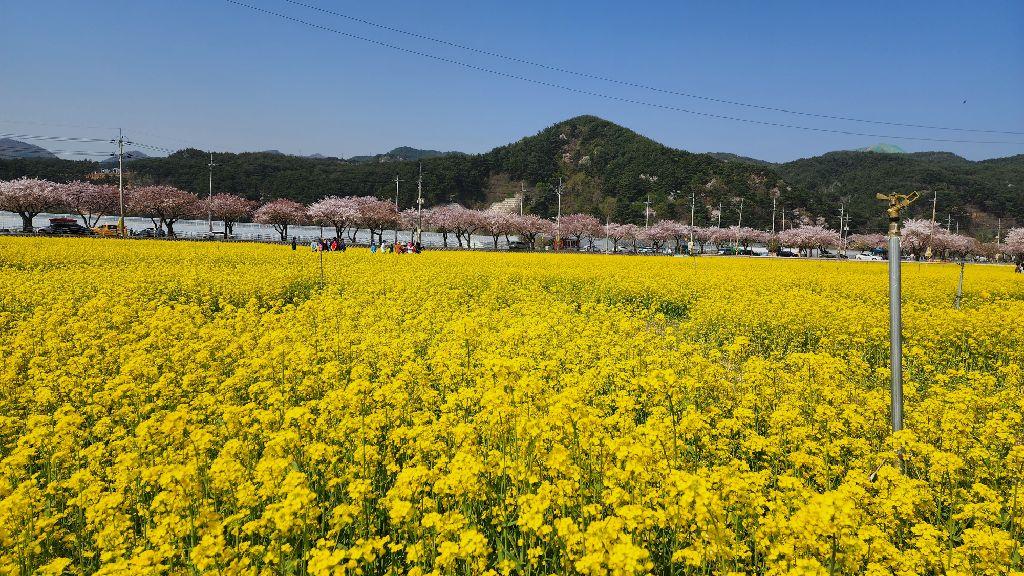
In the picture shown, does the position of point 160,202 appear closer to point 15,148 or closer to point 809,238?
point 15,148

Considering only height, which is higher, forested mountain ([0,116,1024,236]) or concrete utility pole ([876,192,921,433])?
forested mountain ([0,116,1024,236])

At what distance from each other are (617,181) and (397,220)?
55.3 meters

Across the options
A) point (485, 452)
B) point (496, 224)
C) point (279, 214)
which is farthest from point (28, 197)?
point (485, 452)

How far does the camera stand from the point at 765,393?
6.18 meters

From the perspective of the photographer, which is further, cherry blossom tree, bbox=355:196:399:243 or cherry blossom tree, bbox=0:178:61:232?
cherry blossom tree, bbox=355:196:399:243

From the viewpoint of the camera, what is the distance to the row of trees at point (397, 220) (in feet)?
200

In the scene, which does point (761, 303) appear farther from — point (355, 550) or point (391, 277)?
point (355, 550)

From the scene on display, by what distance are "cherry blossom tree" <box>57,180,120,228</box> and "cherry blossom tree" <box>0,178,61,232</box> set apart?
1464mm

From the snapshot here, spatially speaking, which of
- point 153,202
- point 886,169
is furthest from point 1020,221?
point 153,202

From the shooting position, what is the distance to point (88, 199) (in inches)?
2530

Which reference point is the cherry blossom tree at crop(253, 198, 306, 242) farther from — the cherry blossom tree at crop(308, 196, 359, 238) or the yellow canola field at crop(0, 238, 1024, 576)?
the yellow canola field at crop(0, 238, 1024, 576)

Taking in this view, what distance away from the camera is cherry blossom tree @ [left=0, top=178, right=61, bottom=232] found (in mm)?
54625

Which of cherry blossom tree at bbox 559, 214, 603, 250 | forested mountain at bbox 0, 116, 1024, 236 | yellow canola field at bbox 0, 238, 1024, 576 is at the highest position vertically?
forested mountain at bbox 0, 116, 1024, 236

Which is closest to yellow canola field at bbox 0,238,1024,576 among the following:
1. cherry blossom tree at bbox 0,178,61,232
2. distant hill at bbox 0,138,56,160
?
distant hill at bbox 0,138,56,160
